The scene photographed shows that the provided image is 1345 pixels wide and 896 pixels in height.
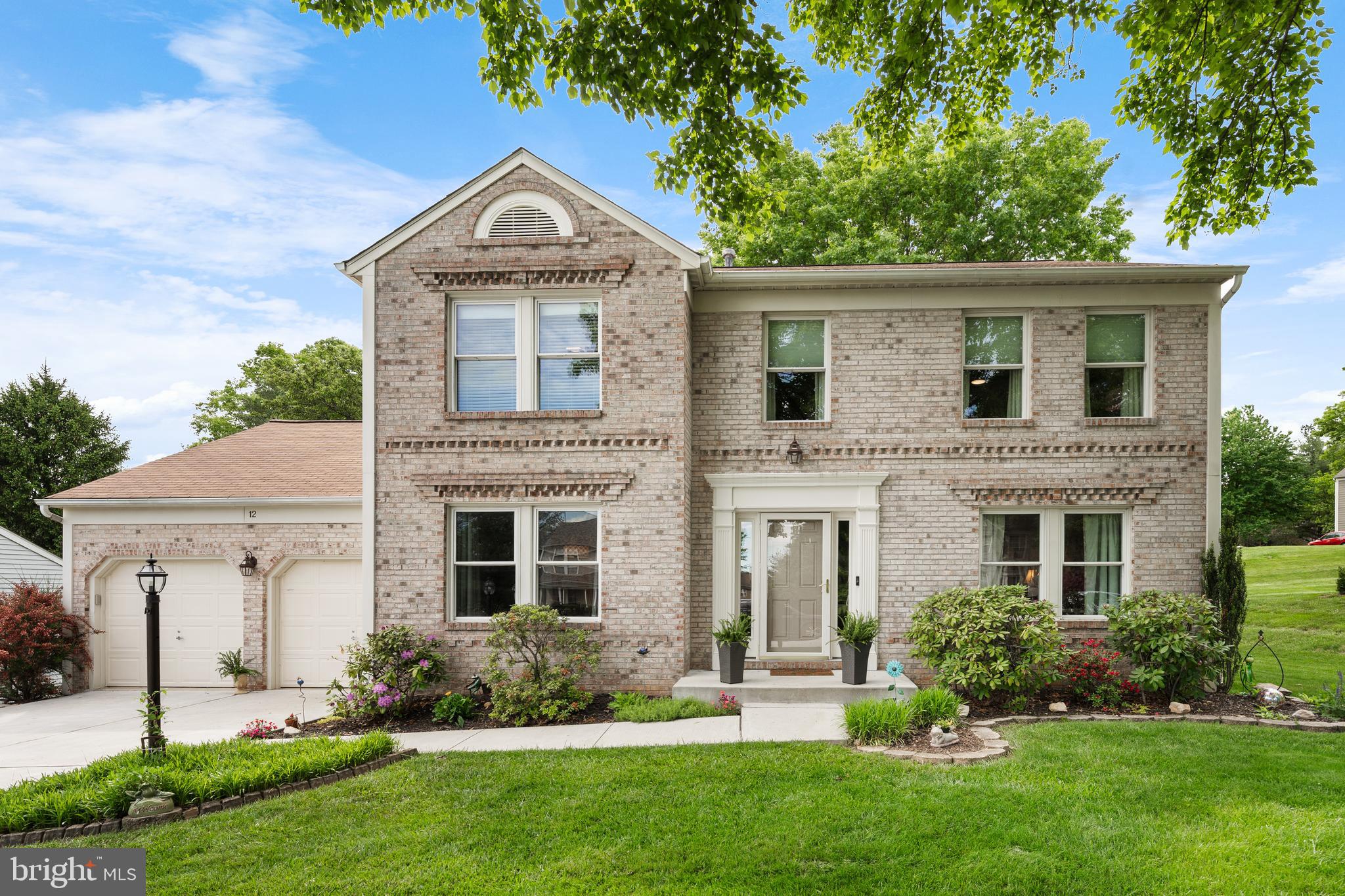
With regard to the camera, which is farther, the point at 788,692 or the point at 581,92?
the point at 788,692

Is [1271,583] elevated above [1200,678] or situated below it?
below

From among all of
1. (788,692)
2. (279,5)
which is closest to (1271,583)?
(788,692)

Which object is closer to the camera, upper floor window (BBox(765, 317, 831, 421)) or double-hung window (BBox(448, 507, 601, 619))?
double-hung window (BBox(448, 507, 601, 619))

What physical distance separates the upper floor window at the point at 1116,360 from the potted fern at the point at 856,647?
179 inches

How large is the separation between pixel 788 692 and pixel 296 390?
29926 mm

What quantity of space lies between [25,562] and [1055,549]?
2008cm

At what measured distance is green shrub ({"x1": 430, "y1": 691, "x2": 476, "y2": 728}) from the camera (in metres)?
8.83

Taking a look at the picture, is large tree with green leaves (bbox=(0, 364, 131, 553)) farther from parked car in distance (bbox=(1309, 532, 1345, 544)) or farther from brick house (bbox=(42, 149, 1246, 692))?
parked car in distance (bbox=(1309, 532, 1345, 544))

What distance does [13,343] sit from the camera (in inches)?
822

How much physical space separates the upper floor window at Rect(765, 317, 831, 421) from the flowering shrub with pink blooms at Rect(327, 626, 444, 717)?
5770mm

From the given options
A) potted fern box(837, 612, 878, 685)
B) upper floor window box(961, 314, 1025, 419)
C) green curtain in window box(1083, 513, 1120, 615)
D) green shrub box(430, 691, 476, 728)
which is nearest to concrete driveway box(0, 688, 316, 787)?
green shrub box(430, 691, 476, 728)

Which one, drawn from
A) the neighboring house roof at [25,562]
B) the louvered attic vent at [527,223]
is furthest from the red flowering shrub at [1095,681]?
the neighboring house roof at [25,562]

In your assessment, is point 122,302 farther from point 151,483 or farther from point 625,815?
point 625,815

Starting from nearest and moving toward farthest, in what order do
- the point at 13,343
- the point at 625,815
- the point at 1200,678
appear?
the point at 625,815, the point at 1200,678, the point at 13,343
